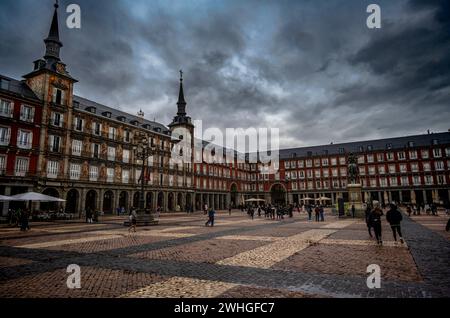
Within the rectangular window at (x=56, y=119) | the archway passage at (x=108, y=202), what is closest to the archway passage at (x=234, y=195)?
the archway passage at (x=108, y=202)

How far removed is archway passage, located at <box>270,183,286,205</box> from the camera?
7708 cm

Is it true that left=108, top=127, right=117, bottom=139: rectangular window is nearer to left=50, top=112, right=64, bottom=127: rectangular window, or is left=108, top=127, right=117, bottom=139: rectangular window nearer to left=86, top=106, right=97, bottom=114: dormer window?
left=86, top=106, right=97, bottom=114: dormer window

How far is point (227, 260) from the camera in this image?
791 centimetres

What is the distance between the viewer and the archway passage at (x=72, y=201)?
32781 millimetres

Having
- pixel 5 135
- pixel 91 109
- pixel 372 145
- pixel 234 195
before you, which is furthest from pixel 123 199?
pixel 372 145

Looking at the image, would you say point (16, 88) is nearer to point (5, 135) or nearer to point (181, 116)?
point (5, 135)

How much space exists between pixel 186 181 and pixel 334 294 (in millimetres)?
48400

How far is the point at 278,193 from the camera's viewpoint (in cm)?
7825

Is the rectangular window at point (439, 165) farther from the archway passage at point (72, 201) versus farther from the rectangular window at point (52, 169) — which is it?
the rectangular window at point (52, 169)

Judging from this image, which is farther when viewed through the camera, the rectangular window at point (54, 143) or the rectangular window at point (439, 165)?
the rectangular window at point (439, 165)

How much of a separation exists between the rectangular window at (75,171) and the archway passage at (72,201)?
5.74 ft

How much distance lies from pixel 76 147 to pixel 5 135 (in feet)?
25.0
